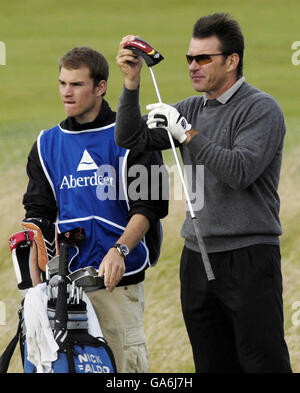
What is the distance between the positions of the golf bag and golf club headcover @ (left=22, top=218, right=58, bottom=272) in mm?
305

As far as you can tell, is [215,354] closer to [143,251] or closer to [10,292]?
[143,251]

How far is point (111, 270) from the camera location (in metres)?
4.95

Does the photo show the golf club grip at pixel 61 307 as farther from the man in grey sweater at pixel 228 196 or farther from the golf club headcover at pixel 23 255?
the man in grey sweater at pixel 228 196

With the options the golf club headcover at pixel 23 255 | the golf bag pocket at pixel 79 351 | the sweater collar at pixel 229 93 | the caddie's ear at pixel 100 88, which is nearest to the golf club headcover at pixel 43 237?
the golf club headcover at pixel 23 255

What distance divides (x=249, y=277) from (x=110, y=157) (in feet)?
3.37

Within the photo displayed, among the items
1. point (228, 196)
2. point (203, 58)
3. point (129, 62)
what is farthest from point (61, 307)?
point (203, 58)

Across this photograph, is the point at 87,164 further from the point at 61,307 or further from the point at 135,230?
the point at 61,307

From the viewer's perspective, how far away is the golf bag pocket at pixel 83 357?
485 centimetres

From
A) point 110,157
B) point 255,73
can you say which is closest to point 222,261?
point 110,157

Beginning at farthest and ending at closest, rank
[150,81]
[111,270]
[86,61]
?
[150,81] → [86,61] → [111,270]

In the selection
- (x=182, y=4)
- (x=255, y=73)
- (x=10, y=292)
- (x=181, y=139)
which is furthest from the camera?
(x=182, y=4)

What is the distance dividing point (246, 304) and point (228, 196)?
52cm

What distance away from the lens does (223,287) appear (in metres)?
4.93

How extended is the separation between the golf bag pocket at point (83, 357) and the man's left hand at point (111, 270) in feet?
0.88
